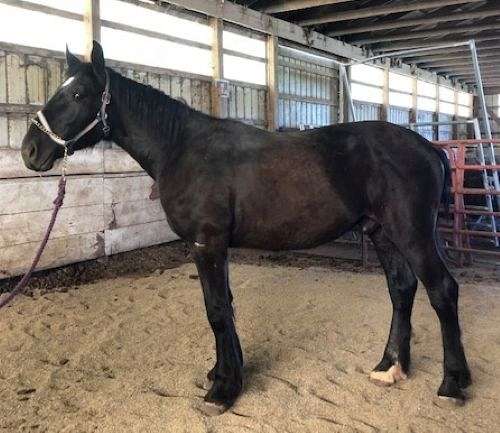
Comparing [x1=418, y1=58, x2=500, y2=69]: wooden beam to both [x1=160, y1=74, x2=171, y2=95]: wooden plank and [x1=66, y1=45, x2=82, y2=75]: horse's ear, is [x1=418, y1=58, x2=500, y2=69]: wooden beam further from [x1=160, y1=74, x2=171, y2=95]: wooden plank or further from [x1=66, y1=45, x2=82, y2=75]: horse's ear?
[x1=66, y1=45, x2=82, y2=75]: horse's ear

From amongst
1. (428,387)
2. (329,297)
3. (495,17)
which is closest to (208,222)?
Result: (428,387)

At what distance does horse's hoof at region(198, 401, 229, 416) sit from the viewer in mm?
2436

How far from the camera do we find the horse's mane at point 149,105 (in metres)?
2.65

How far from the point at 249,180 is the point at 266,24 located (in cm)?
558

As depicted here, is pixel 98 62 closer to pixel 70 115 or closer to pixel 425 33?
pixel 70 115

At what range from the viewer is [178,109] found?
2.73 metres

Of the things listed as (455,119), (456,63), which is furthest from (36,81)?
(455,119)

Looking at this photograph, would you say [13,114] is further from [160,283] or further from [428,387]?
[428,387]

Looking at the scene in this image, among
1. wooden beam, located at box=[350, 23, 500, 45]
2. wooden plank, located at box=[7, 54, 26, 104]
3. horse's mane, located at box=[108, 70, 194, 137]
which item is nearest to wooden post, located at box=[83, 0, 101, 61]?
wooden plank, located at box=[7, 54, 26, 104]

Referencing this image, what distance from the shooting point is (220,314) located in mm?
2572

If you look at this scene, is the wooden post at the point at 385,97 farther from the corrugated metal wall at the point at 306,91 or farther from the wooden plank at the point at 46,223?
the wooden plank at the point at 46,223

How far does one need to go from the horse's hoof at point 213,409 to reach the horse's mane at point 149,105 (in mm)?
1426

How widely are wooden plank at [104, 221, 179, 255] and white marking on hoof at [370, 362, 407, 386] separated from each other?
3.60 m

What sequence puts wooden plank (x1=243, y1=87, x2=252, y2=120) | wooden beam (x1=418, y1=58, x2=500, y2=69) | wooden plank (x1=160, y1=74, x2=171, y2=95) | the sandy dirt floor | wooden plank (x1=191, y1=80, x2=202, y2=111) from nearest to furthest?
the sandy dirt floor < wooden plank (x1=160, y1=74, x2=171, y2=95) < wooden plank (x1=191, y1=80, x2=202, y2=111) < wooden plank (x1=243, y1=87, x2=252, y2=120) < wooden beam (x1=418, y1=58, x2=500, y2=69)
